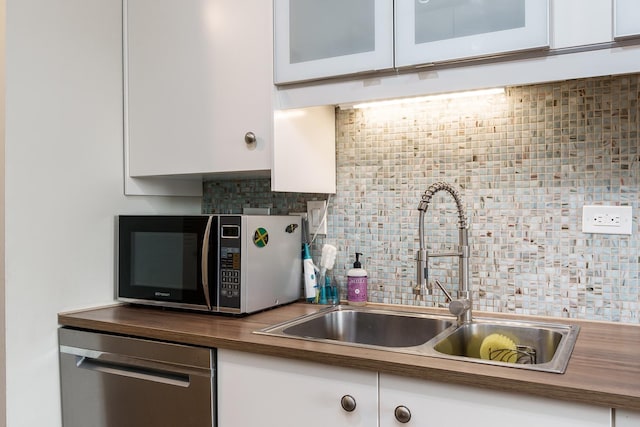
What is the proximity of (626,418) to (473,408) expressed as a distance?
0.28 metres

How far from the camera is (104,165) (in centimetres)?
184

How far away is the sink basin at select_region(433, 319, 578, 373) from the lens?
1420 millimetres

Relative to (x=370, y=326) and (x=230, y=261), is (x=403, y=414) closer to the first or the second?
(x=370, y=326)

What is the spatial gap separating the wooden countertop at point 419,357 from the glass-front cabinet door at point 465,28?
2.46 feet

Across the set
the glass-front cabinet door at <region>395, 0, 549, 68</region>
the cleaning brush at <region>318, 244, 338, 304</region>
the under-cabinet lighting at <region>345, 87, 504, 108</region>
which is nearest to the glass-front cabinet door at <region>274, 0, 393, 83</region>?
the glass-front cabinet door at <region>395, 0, 549, 68</region>

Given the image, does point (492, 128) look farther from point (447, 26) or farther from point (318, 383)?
point (318, 383)

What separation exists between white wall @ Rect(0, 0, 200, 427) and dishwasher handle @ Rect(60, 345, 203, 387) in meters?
0.10

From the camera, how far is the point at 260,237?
5.60 ft

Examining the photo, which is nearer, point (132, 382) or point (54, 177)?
point (132, 382)

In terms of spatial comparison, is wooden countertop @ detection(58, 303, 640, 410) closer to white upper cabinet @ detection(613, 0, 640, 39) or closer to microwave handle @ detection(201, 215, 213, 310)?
microwave handle @ detection(201, 215, 213, 310)

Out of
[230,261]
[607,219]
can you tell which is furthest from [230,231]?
[607,219]

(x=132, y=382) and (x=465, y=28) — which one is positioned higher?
(x=465, y=28)

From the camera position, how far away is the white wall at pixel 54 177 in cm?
157

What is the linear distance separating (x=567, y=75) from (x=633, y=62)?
14 centimetres
